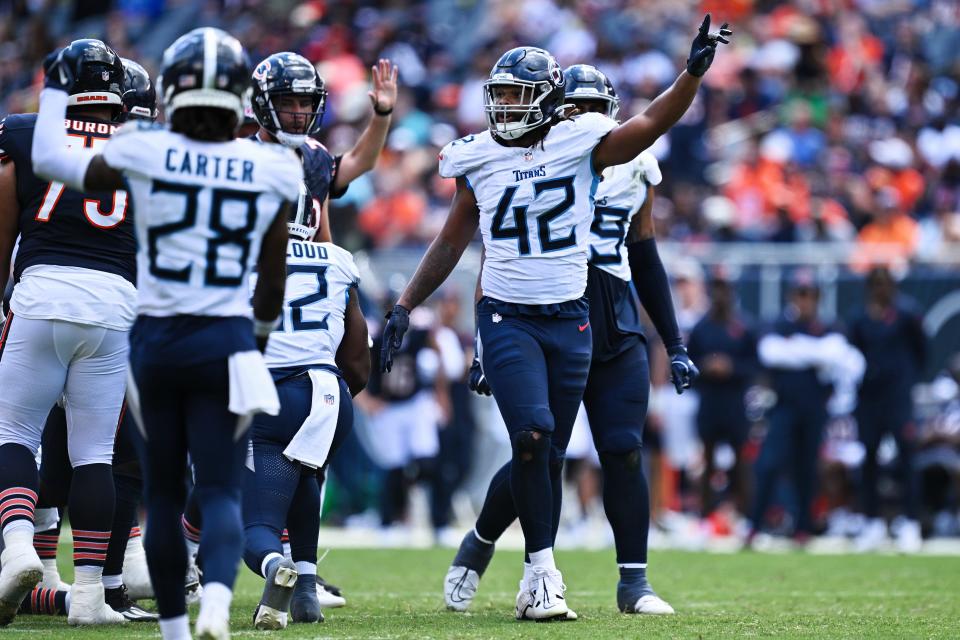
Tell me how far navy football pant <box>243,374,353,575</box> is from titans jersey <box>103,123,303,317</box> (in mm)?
1393

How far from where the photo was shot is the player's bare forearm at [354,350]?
6.46 meters

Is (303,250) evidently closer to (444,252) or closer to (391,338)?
(391,338)

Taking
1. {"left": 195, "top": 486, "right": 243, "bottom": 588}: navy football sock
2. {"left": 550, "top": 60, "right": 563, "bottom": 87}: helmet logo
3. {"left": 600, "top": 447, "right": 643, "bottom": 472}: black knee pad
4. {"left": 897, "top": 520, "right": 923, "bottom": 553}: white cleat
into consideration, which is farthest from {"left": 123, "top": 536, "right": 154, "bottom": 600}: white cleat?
{"left": 897, "top": 520, "right": 923, "bottom": 553}: white cleat

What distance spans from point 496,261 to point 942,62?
13991 millimetres

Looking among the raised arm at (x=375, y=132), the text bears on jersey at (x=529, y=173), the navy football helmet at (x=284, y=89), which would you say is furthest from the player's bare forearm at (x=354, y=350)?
the text bears on jersey at (x=529, y=173)

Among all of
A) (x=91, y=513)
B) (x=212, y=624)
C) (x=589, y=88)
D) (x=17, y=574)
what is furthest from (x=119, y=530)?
(x=589, y=88)

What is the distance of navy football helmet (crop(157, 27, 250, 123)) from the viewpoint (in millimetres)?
4586

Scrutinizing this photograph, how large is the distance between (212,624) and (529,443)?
199 cm

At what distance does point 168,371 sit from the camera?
14.9 feet

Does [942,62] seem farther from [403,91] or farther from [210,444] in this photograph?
[210,444]

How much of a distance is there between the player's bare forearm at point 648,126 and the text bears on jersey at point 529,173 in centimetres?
22

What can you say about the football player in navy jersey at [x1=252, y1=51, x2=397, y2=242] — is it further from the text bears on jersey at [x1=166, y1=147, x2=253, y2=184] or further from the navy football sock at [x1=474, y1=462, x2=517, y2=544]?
the text bears on jersey at [x1=166, y1=147, x2=253, y2=184]

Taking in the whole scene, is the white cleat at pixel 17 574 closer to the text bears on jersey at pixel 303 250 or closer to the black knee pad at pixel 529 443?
the text bears on jersey at pixel 303 250

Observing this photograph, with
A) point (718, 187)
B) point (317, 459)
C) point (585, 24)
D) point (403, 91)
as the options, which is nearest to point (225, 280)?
point (317, 459)
